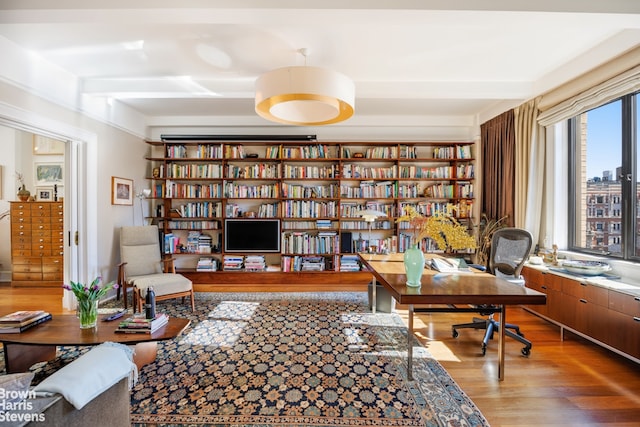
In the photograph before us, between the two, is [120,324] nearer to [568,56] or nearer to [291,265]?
[291,265]

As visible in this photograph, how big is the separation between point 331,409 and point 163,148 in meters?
4.74

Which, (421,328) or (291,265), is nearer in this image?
(421,328)

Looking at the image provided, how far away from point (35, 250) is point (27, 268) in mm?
309

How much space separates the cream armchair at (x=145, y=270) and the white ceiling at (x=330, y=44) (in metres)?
1.81

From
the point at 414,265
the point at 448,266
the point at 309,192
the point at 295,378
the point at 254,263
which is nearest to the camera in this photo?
the point at 414,265

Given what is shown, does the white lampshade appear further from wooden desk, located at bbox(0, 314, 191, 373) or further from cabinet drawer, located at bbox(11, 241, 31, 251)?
cabinet drawer, located at bbox(11, 241, 31, 251)

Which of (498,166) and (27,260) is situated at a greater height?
(498,166)

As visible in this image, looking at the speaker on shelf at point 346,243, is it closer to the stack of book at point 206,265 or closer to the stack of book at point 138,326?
the stack of book at point 206,265

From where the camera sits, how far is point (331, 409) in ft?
5.77

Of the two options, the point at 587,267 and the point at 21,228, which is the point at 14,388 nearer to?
the point at 587,267

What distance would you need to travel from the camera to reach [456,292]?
185 centimetres

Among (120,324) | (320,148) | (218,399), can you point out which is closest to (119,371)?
(218,399)

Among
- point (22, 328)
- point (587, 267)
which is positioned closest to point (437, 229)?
point (587, 267)

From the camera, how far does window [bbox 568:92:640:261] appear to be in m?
2.71
